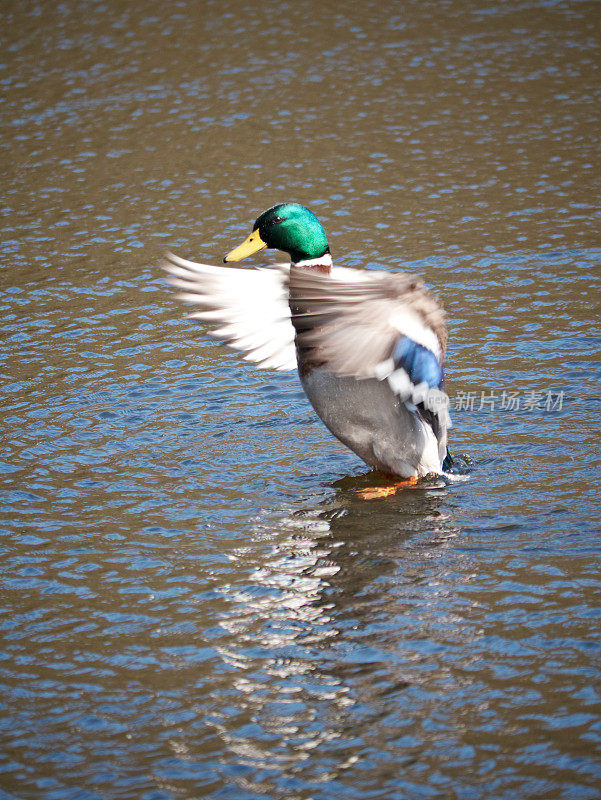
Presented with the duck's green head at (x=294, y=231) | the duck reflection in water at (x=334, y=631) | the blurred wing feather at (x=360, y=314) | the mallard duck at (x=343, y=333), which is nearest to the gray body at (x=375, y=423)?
the mallard duck at (x=343, y=333)

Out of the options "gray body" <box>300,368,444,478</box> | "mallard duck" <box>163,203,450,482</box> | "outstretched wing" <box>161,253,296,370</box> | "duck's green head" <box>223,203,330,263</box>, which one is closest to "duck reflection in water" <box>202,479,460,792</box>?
"gray body" <box>300,368,444,478</box>

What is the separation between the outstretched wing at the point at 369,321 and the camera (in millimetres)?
5031

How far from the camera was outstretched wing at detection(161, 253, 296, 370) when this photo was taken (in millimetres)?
6117

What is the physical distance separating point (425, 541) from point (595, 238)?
4928 millimetres

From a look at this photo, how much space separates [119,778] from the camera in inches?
156

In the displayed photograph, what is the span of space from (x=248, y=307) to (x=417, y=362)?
1328mm

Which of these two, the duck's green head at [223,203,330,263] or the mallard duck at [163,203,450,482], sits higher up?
the duck's green head at [223,203,330,263]

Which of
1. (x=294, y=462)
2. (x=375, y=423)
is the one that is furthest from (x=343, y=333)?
(x=294, y=462)

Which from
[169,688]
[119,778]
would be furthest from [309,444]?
[119,778]

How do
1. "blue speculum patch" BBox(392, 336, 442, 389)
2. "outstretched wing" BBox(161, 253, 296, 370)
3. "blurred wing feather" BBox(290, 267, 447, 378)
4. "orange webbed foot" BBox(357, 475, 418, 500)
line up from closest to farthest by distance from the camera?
"blurred wing feather" BBox(290, 267, 447, 378)
"blue speculum patch" BBox(392, 336, 442, 389)
"outstretched wing" BBox(161, 253, 296, 370)
"orange webbed foot" BBox(357, 475, 418, 500)

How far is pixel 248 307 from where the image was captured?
6.51 metres

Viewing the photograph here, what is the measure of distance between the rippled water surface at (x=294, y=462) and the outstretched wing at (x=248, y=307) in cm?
68

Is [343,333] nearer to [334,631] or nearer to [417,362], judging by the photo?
[417,362]

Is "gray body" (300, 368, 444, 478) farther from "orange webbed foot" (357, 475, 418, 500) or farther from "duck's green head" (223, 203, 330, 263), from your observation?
"duck's green head" (223, 203, 330, 263)
